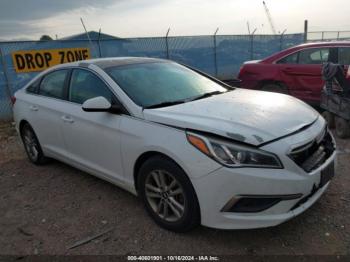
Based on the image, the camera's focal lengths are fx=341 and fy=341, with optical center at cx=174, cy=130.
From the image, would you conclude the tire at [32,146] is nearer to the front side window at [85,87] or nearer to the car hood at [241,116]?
the front side window at [85,87]

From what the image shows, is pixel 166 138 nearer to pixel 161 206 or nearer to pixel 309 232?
pixel 161 206

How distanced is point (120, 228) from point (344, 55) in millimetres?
5647

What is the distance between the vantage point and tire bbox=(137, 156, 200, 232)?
9.27ft

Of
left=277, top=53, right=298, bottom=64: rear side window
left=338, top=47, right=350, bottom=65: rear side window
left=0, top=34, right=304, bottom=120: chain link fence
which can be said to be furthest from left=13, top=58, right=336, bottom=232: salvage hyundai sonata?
left=0, top=34, right=304, bottom=120: chain link fence

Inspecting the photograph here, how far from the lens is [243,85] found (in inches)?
308

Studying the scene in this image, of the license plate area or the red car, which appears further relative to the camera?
the red car

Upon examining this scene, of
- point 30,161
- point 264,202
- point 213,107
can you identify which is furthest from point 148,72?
point 30,161

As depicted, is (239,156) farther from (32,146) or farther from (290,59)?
(290,59)

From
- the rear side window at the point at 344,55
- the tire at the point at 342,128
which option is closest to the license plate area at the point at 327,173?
the tire at the point at 342,128

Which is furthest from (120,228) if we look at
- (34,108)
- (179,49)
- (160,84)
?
(179,49)

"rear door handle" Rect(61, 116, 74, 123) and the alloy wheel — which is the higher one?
"rear door handle" Rect(61, 116, 74, 123)

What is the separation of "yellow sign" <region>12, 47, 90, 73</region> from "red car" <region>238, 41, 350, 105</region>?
5385 mm

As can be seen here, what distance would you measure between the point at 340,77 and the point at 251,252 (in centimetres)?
398

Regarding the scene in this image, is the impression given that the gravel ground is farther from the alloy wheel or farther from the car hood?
the car hood
